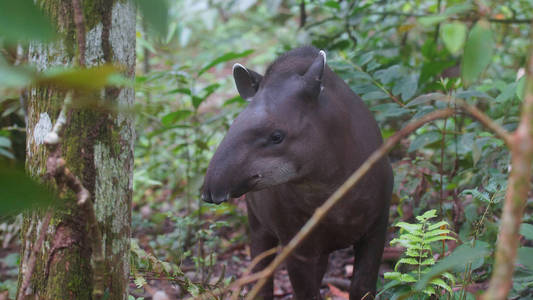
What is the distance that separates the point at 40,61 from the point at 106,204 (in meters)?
0.57

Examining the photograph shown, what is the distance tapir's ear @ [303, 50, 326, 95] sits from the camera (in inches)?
100

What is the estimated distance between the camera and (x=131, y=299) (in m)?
2.40

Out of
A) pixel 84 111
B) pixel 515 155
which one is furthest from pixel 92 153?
pixel 515 155

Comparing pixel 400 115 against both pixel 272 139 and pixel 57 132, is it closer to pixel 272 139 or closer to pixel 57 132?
pixel 272 139

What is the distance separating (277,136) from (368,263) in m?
0.99

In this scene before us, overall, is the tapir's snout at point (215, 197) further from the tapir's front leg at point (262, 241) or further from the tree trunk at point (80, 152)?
the tapir's front leg at point (262, 241)

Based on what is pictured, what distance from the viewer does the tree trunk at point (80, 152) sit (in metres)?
1.83

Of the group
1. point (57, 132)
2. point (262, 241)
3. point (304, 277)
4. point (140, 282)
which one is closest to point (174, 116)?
point (262, 241)

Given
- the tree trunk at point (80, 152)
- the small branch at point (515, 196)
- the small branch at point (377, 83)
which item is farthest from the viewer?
the small branch at point (377, 83)

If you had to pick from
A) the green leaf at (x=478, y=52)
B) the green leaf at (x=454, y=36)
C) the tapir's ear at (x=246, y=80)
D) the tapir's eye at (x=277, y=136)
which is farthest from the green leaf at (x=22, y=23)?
the tapir's ear at (x=246, y=80)

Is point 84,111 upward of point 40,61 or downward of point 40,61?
downward

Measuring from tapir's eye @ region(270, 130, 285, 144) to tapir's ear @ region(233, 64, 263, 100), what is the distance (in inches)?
21.6

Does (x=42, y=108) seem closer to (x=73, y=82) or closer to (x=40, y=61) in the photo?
(x=40, y=61)

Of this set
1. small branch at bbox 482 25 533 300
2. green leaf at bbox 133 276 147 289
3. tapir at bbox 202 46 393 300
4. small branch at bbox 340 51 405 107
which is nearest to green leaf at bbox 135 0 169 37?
small branch at bbox 482 25 533 300
